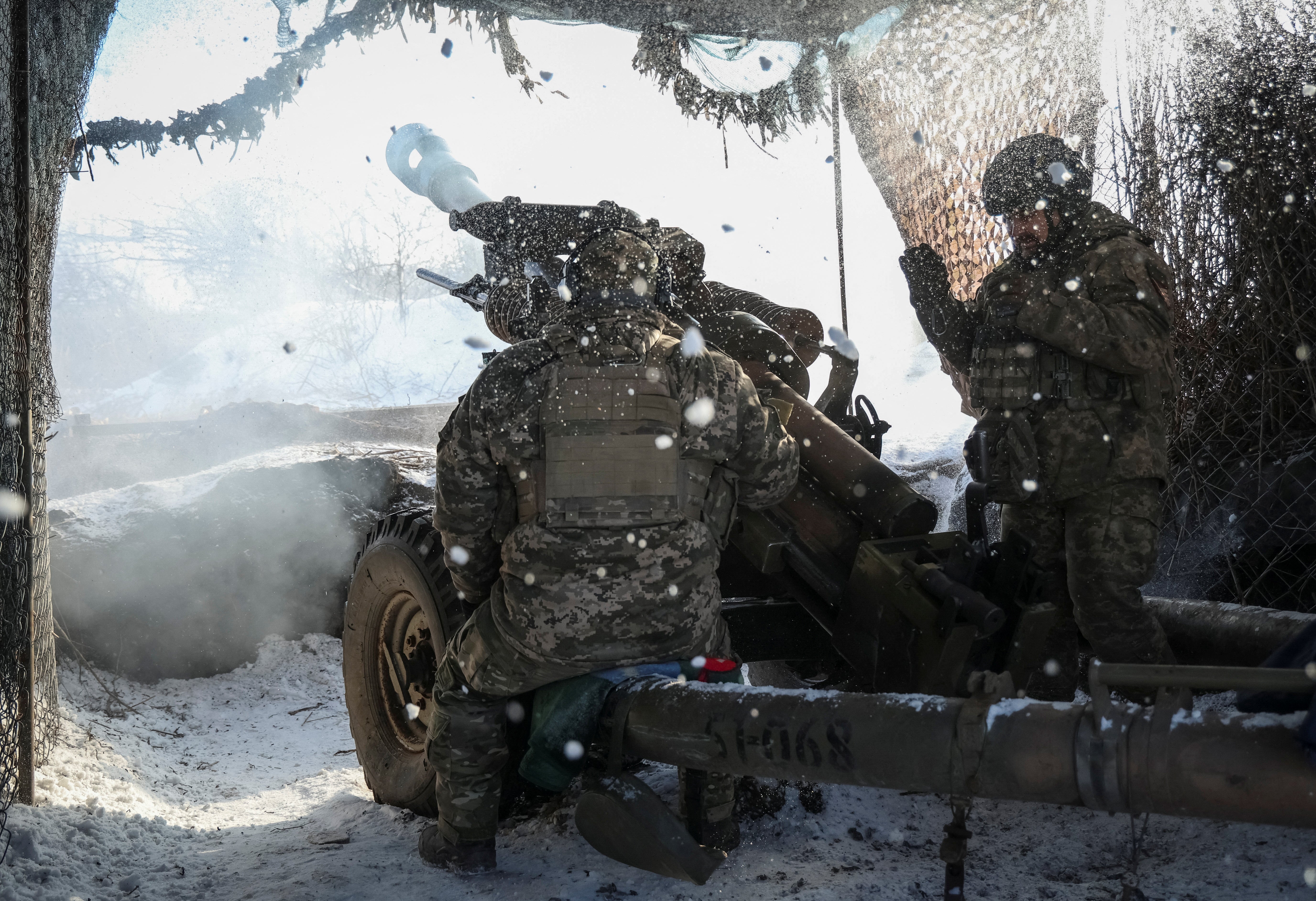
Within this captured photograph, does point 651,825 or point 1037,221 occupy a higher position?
point 1037,221

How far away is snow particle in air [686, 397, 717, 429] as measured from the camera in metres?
2.40

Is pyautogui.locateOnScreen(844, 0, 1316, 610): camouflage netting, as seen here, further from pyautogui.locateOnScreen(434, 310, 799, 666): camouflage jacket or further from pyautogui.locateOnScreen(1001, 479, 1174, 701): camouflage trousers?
pyautogui.locateOnScreen(434, 310, 799, 666): camouflage jacket

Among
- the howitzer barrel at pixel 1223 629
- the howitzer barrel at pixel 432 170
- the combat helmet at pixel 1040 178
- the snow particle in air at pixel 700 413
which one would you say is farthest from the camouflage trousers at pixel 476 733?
the howitzer barrel at pixel 432 170

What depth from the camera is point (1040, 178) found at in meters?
3.17

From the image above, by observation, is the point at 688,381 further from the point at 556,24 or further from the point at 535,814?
the point at 556,24

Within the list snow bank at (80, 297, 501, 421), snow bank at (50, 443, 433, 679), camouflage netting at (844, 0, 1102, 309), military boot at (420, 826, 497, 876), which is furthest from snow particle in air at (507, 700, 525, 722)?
snow bank at (80, 297, 501, 421)

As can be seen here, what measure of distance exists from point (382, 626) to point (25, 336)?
57.7 inches

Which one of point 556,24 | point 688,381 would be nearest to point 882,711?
point 688,381

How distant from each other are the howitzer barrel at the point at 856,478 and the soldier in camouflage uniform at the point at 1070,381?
490 mm

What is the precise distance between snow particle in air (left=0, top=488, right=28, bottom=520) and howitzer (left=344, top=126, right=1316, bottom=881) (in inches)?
41.3

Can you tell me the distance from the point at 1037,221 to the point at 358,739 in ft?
9.71

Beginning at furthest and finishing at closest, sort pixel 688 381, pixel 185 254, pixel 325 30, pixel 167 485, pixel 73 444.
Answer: pixel 185 254, pixel 73 444, pixel 325 30, pixel 167 485, pixel 688 381

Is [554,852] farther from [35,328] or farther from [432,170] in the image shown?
[432,170]

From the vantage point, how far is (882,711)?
184 centimetres
